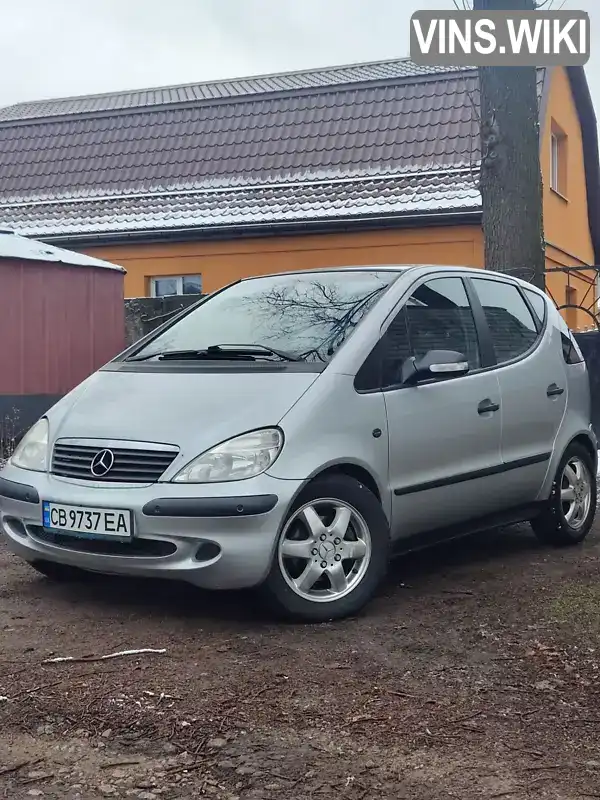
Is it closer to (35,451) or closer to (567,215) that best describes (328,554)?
(35,451)

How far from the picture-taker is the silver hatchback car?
416cm

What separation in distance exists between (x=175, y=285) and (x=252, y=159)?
2581 mm

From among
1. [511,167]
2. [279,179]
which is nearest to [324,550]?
[511,167]

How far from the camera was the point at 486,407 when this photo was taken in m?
5.31

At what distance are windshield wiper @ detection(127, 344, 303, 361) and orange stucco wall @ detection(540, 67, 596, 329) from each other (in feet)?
39.4

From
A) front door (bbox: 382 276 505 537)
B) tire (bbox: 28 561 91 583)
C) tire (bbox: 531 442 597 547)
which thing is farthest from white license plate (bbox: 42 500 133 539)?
→ tire (bbox: 531 442 597 547)

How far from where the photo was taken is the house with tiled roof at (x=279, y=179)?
1570 centimetres

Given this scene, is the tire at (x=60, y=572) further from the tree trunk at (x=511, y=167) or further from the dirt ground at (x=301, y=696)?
the tree trunk at (x=511, y=167)

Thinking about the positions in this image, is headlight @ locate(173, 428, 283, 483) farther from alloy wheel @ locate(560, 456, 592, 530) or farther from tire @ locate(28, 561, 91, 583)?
alloy wheel @ locate(560, 456, 592, 530)

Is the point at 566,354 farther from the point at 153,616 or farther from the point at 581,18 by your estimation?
the point at 581,18

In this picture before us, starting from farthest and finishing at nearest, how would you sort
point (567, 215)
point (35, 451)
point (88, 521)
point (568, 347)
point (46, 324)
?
point (567, 215)
point (46, 324)
point (568, 347)
point (35, 451)
point (88, 521)

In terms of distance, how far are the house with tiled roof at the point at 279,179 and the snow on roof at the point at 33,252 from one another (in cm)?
640

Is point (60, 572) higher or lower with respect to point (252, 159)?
lower

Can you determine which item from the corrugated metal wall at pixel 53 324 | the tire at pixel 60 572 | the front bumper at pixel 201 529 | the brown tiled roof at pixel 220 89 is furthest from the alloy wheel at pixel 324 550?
the brown tiled roof at pixel 220 89
